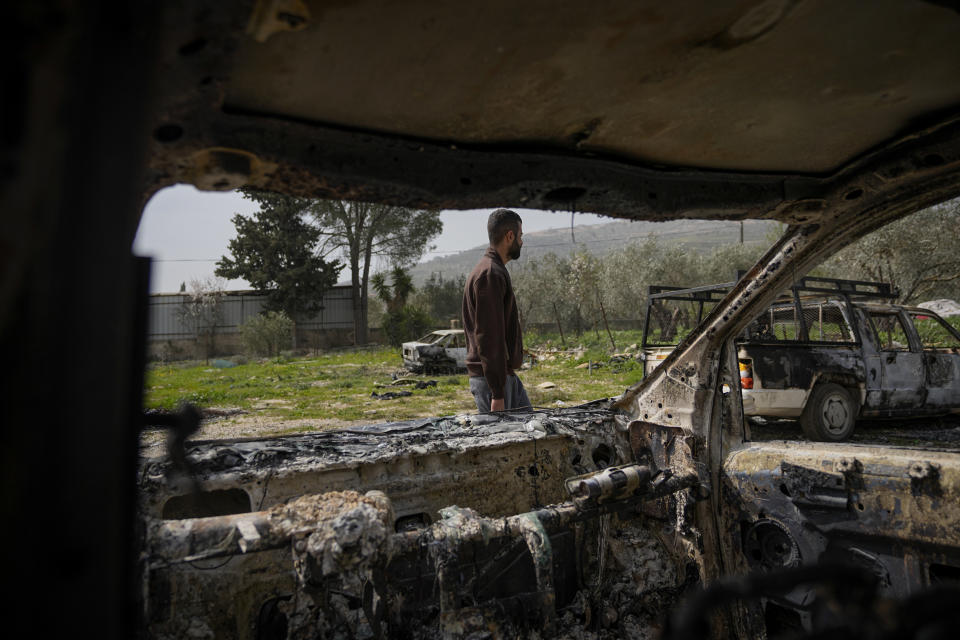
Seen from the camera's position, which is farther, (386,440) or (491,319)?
(491,319)

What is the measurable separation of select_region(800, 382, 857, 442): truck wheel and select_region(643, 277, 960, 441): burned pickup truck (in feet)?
0.04

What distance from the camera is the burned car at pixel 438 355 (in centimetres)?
1352

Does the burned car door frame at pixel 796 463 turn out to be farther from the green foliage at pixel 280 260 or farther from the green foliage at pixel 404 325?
the green foliage at pixel 280 260

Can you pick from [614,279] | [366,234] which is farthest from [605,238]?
[366,234]

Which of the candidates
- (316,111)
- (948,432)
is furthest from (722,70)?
(948,432)

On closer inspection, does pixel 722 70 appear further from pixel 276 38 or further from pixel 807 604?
pixel 807 604

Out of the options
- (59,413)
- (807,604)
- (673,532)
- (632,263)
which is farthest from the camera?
(632,263)

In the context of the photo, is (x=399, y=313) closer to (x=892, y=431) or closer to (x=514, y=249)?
(x=892, y=431)

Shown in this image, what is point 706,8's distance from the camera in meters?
0.99

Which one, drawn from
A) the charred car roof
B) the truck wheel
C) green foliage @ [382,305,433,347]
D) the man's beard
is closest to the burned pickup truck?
the truck wheel

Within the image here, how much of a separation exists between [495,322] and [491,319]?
0.10 ft

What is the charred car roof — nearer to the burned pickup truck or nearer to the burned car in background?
the burned car in background

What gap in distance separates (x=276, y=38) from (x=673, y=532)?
2.40 metres

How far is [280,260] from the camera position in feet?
79.1
